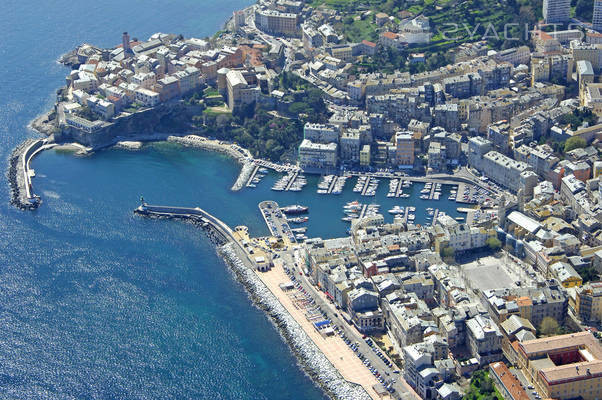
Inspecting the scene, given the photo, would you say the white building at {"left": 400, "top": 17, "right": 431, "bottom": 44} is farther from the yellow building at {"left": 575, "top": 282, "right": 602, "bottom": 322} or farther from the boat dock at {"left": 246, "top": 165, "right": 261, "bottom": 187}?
the yellow building at {"left": 575, "top": 282, "right": 602, "bottom": 322}

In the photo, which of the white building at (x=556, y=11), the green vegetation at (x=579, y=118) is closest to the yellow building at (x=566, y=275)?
the green vegetation at (x=579, y=118)

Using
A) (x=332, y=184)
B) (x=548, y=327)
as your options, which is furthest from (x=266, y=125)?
(x=548, y=327)

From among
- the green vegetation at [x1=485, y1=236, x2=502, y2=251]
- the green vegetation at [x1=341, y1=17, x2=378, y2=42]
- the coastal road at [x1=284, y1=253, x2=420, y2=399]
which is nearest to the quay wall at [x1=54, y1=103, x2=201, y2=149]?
the green vegetation at [x1=341, y1=17, x2=378, y2=42]

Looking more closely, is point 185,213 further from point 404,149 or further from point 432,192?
point 432,192

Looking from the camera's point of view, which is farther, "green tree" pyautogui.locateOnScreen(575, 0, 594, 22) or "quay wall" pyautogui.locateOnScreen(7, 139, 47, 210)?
"green tree" pyautogui.locateOnScreen(575, 0, 594, 22)

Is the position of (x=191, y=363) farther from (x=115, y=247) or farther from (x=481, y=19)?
(x=481, y=19)
